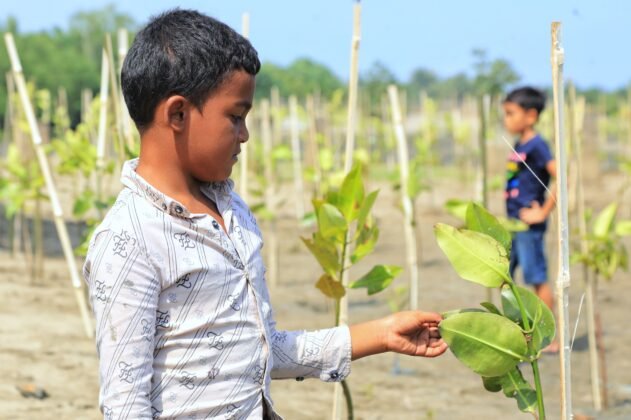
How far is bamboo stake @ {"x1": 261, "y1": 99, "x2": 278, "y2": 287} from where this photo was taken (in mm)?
6617

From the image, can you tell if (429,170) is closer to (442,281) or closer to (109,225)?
(442,281)

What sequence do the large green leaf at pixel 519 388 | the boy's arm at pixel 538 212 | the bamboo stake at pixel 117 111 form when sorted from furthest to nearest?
1. the boy's arm at pixel 538 212
2. the bamboo stake at pixel 117 111
3. the large green leaf at pixel 519 388

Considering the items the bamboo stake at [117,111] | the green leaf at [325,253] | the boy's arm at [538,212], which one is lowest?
the green leaf at [325,253]

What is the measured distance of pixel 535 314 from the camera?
4.78 ft

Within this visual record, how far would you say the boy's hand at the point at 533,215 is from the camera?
4.54 meters

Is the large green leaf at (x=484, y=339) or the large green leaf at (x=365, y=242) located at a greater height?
the large green leaf at (x=365, y=242)

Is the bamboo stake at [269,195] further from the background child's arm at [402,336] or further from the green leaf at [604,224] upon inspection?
the background child's arm at [402,336]

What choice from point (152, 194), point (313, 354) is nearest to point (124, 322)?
point (152, 194)

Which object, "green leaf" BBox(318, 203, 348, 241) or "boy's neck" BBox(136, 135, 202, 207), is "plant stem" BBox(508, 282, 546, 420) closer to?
"boy's neck" BBox(136, 135, 202, 207)

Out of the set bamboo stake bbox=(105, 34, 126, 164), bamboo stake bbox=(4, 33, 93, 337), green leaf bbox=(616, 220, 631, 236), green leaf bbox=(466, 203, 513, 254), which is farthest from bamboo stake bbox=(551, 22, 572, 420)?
bamboo stake bbox=(4, 33, 93, 337)

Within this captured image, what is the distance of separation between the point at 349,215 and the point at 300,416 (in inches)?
63.2

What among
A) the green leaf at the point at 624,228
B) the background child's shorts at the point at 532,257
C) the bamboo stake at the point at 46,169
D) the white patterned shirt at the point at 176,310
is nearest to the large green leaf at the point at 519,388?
the white patterned shirt at the point at 176,310

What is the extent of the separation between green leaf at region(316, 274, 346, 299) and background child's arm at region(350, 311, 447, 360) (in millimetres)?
574

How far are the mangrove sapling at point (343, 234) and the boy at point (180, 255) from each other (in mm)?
705
